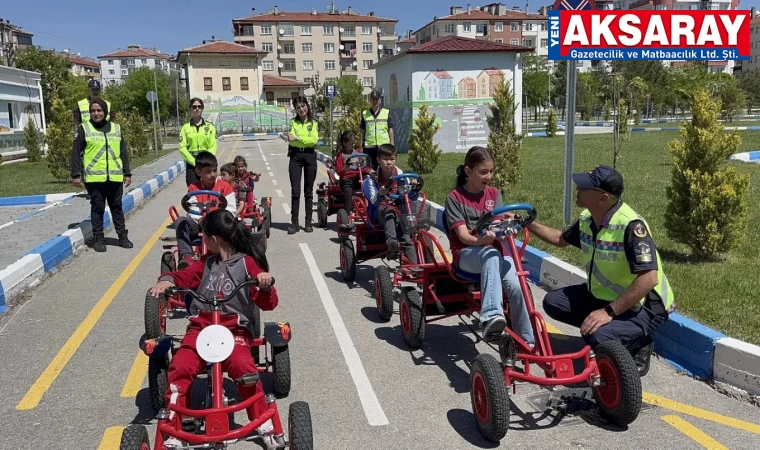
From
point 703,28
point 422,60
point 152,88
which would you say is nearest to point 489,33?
point 152,88

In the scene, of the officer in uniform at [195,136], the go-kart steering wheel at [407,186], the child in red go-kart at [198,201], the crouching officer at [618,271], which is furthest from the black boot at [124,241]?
the crouching officer at [618,271]

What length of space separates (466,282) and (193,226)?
271cm

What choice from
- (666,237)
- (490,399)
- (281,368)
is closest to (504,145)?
(666,237)

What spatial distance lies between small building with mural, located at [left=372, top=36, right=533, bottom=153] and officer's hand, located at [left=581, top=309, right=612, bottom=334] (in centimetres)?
1980

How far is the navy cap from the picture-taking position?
3.97m

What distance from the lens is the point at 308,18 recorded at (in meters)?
86.4

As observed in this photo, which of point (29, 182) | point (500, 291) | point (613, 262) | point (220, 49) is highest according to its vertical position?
point (220, 49)

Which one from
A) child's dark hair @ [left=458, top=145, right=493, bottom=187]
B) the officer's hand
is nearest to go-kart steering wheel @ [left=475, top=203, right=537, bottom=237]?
child's dark hair @ [left=458, top=145, right=493, bottom=187]

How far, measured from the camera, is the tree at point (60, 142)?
666 inches

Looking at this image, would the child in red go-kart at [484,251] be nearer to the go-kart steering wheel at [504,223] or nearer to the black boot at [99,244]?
the go-kart steering wheel at [504,223]

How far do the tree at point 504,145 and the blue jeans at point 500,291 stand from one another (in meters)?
7.16

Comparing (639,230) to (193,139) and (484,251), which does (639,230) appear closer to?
(484,251)

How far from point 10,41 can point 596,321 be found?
100m

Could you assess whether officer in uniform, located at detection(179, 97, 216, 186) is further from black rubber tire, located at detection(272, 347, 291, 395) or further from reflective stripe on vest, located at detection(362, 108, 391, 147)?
black rubber tire, located at detection(272, 347, 291, 395)
